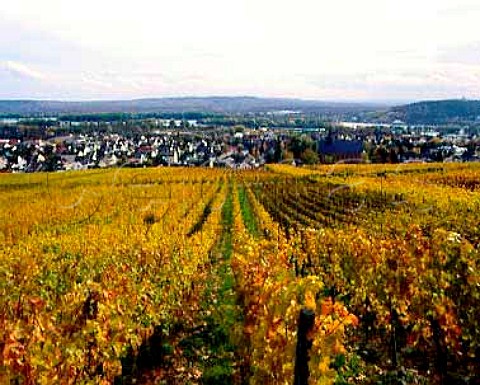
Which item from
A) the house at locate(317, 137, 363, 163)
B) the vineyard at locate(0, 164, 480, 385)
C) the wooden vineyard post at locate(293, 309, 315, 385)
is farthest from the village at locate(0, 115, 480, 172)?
the wooden vineyard post at locate(293, 309, 315, 385)

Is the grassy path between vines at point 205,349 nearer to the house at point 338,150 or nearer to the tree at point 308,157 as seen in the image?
the tree at point 308,157

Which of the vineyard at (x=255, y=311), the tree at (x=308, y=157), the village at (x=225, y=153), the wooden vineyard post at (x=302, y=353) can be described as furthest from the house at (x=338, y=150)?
the wooden vineyard post at (x=302, y=353)

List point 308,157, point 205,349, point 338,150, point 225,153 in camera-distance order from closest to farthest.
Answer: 1. point 205,349
2. point 308,157
3. point 338,150
4. point 225,153

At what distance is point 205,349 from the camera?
33.2 feet

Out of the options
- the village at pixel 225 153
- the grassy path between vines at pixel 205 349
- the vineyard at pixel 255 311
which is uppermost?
the vineyard at pixel 255 311

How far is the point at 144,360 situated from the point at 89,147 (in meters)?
112

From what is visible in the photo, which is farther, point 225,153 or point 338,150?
point 225,153

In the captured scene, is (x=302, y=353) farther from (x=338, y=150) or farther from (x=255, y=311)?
(x=338, y=150)

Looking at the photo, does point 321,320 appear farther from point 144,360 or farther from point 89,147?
point 89,147

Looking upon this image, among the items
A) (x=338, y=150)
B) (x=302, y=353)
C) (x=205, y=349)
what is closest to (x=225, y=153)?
(x=338, y=150)

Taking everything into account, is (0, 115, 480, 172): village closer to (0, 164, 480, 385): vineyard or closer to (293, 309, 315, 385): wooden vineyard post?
(0, 164, 480, 385): vineyard

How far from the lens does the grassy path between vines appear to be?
27.8 feet

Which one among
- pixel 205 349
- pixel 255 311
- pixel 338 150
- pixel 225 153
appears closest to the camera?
pixel 255 311

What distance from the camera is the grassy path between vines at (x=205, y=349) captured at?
8.47 meters
